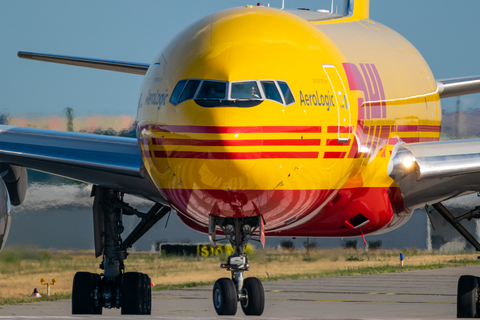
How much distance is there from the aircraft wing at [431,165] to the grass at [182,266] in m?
11.2

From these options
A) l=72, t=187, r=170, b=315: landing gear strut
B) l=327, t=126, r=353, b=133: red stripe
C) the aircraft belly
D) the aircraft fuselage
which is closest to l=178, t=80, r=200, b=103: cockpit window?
the aircraft fuselage

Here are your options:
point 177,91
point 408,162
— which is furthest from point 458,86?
point 177,91

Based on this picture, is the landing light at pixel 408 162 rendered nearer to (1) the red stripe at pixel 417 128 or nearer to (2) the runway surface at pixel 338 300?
(1) the red stripe at pixel 417 128

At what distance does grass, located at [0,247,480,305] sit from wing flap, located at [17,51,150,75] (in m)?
6.98

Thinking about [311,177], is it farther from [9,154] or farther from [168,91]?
[9,154]

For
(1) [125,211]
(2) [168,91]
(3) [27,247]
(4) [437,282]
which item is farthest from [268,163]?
(4) [437,282]

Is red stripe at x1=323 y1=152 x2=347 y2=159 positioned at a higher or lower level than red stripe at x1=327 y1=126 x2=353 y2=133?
lower

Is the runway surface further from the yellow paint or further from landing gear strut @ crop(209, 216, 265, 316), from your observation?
the yellow paint

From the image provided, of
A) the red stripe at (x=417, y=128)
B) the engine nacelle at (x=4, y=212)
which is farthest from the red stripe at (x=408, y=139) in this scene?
the engine nacelle at (x=4, y=212)

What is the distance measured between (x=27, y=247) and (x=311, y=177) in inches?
559

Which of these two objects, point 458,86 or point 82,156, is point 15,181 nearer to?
point 82,156

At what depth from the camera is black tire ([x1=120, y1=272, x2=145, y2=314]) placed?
14539mm

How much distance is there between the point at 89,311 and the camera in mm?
14812

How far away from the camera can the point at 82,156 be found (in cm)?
1378
